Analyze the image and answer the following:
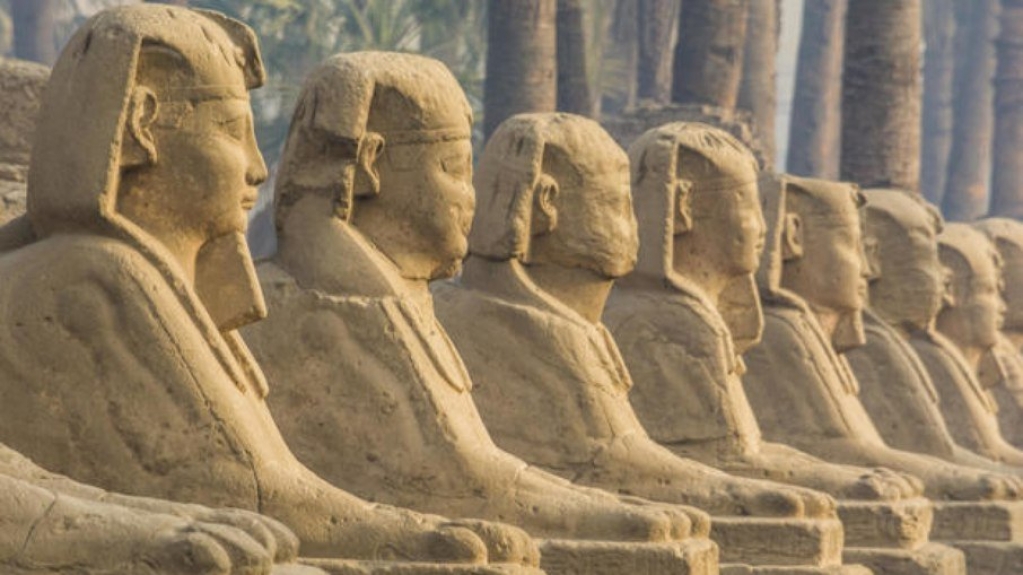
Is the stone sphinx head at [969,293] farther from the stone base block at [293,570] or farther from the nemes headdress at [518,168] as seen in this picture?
the stone base block at [293,570]

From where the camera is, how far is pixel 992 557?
15742mm

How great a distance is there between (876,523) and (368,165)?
14.1ft

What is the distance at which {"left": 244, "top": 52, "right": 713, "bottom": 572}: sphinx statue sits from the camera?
10922 mm

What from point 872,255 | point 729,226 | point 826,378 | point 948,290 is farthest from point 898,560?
point 948,290

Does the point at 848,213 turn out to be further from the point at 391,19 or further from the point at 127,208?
the point at 391,19

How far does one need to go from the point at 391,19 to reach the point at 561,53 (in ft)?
27.1

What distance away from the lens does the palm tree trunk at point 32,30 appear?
34.6 metres

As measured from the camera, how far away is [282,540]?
8500mm

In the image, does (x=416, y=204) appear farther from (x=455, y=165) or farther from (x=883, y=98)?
(x=883, y=98)

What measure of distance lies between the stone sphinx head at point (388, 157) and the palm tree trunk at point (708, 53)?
44.7ft

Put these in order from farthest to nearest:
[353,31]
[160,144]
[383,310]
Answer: [353,31] → [383,310] → [160,144]

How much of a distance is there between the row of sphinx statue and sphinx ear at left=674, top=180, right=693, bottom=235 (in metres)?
0.02

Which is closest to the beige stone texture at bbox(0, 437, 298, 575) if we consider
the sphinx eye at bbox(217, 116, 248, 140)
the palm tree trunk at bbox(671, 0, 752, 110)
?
the sphinx eye at bbox(217, 116, 248, 140)

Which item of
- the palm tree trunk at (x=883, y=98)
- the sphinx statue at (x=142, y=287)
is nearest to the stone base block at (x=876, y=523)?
the sphinx statue at (x=142, y=287)
